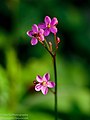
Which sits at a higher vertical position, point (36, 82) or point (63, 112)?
point (36, 82)

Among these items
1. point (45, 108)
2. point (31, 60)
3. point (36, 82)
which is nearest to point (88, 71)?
point (31, 60)

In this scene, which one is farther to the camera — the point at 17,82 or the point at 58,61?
the point at 58,61

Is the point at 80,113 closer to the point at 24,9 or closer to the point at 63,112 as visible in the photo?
the point at 63,112

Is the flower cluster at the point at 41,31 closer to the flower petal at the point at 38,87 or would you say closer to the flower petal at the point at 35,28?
the flower petal at the point at 35,28

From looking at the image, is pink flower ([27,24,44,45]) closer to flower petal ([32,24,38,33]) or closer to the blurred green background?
flower petal ([32,24,38,33])

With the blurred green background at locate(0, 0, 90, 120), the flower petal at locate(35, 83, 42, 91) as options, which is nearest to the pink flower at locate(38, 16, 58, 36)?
the flower petal at locate(35, 83, 42, 91)

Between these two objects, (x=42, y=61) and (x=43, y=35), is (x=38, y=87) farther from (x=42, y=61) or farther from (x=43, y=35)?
(x=42, y=61)

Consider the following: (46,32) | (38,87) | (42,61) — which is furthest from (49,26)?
(42,61)

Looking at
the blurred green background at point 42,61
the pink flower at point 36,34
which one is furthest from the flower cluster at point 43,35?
the blurred green background at point 42,61
